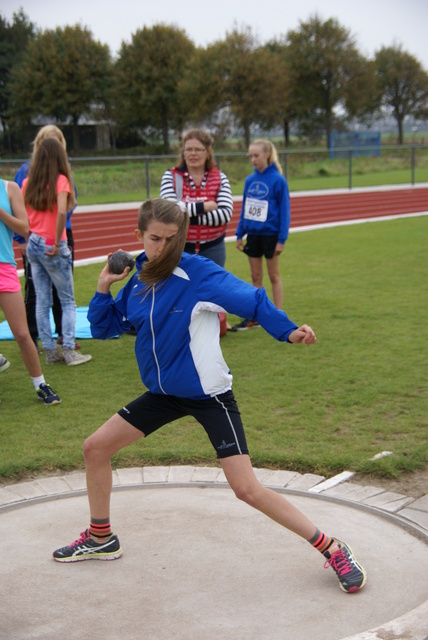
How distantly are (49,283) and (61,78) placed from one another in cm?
5234

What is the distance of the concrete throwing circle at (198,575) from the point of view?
120 inches

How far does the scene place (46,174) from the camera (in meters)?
6.73

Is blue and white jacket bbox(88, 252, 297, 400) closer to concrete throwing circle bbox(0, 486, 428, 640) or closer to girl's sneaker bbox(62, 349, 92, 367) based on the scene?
concrete throwing circle bbox(0, 486, 428, 640)

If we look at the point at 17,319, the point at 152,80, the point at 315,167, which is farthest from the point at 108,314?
the point at 152,80

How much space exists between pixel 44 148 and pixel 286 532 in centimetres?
423

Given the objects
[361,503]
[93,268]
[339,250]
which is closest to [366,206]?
[339,250]

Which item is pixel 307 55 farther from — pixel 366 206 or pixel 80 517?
pixel 80 517

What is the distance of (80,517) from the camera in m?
4.14

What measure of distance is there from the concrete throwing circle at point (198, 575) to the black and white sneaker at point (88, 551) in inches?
1.4

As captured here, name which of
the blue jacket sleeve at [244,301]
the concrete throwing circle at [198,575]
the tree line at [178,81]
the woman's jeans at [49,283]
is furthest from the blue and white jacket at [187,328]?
the tree line at [178,81]

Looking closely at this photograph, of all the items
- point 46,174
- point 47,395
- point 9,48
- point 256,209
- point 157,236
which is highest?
point 9,48

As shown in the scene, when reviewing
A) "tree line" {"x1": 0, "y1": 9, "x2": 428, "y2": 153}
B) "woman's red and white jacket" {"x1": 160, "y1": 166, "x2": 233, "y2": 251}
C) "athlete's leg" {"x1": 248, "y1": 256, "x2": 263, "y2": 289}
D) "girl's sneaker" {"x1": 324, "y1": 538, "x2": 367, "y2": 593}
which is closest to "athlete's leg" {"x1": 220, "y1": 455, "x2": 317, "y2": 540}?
"girl's sneaker" {"x1": 324, "y1": 538, "x2": 367, "y2": 593}

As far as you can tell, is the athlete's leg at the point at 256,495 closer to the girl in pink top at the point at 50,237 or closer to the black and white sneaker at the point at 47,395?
the black and white sneaker at the point at 47,395

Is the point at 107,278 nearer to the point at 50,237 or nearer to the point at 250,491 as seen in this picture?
the point at 250,491
